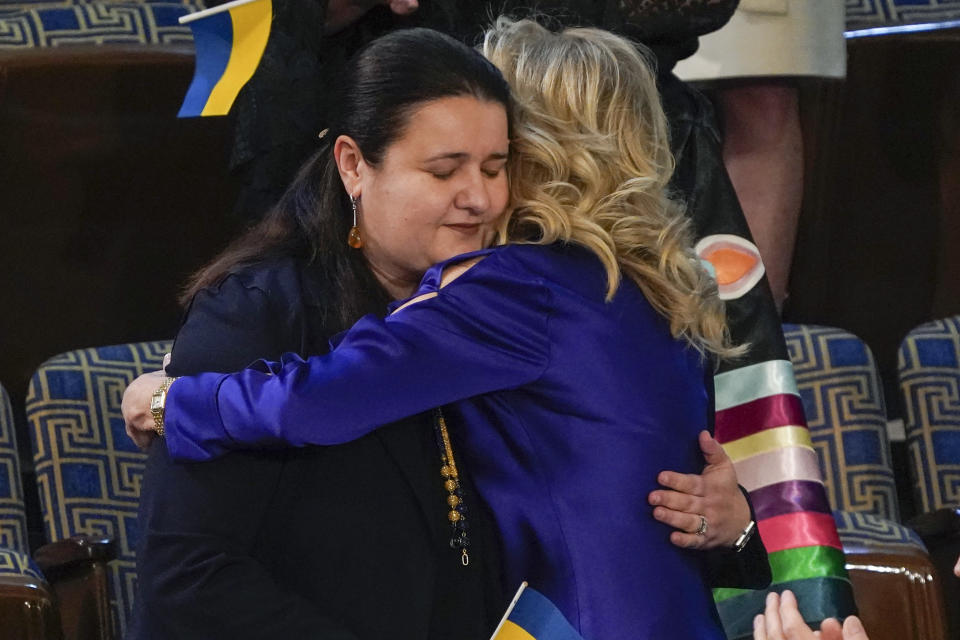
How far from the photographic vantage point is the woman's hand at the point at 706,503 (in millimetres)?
1583

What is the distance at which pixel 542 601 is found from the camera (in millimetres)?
1536

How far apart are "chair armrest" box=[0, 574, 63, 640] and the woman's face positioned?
0.72 meters

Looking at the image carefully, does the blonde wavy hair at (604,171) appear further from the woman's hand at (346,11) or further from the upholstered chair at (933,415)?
the upholstered chair at (933,415)

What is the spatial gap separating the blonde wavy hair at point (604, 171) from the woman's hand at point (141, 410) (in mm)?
410

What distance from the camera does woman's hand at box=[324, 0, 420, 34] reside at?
211 cm

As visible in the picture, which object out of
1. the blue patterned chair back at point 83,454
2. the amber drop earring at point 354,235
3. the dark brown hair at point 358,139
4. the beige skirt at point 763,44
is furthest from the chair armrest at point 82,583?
the beige skirt at point 763,44

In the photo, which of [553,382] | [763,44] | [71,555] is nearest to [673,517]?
[553,382]

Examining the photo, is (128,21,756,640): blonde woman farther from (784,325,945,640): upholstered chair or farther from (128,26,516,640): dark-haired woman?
(784,325,945,640): upholstered chair

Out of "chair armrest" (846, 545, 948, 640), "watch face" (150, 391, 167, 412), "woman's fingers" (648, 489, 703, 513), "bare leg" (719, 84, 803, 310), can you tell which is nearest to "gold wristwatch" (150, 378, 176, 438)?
"watch face" (150, 391, 167, 412)

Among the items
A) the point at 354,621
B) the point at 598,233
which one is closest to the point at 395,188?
the point at 598,233

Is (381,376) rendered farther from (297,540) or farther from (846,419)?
(846,419)

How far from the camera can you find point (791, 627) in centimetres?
141

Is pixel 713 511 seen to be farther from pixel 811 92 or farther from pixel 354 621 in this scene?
pixel 811 92

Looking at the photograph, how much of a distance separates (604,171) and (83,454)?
43.7 inches
